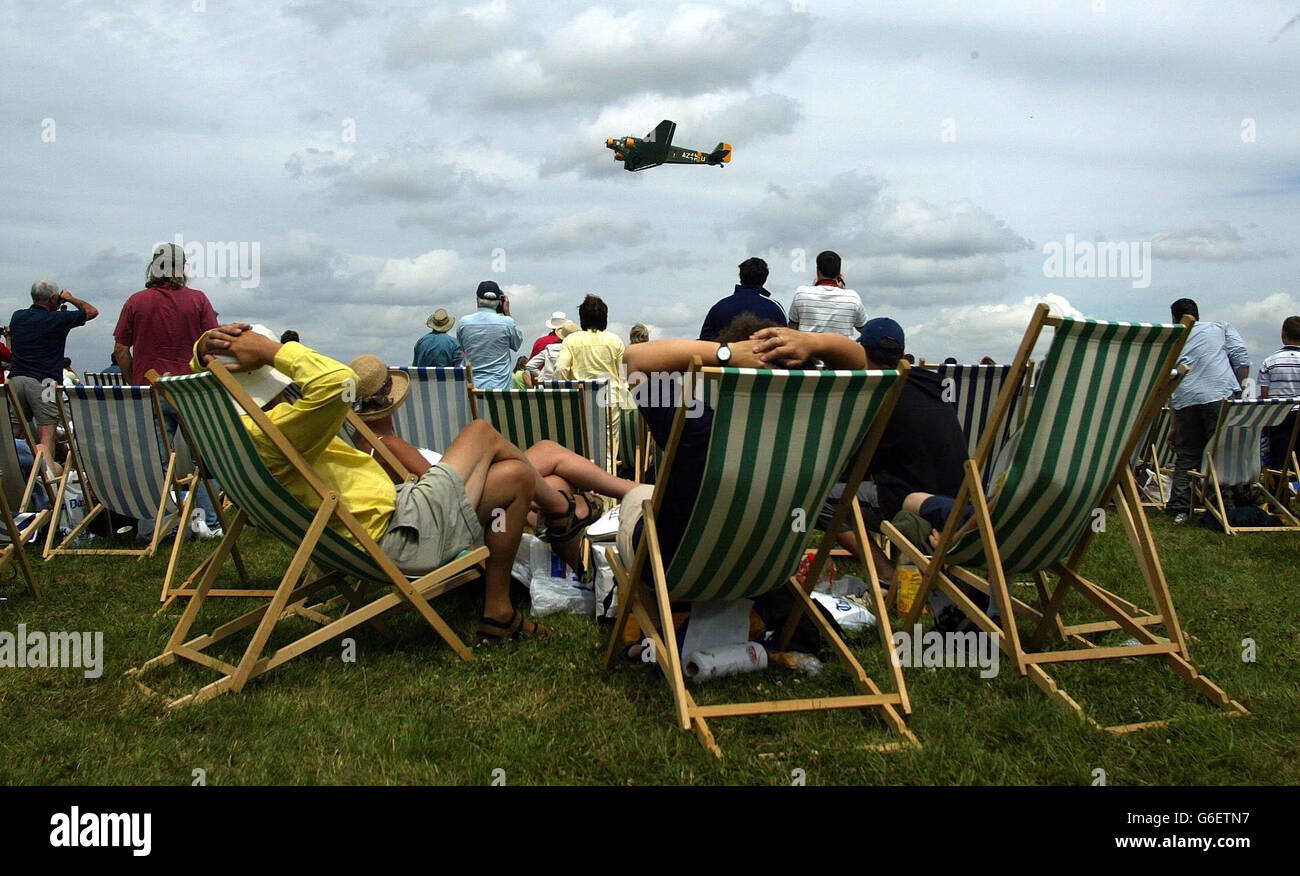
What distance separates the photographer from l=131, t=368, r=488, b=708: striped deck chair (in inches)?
116

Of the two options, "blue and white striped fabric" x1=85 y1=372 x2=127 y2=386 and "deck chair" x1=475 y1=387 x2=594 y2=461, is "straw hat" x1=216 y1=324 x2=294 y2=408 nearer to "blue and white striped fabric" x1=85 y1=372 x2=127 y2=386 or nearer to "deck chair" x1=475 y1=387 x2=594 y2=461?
"deck chair" x1=475 y1=387 x2=594 y2=461

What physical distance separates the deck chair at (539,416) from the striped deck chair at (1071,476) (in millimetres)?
2060

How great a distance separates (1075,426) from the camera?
2.86m

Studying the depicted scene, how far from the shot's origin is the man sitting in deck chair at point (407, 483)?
301 cm

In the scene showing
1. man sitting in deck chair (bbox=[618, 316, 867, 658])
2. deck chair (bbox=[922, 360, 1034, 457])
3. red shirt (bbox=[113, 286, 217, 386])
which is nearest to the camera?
man sitting in deck chair (bbox=[618, 316, 867, 658])

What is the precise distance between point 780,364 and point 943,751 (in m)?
1.20

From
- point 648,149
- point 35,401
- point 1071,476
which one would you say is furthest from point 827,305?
point 648,149

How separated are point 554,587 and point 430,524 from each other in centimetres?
76

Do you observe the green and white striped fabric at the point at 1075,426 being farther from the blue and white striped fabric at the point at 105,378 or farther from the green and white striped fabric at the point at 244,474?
the blue and white striped fabric at the point at 105,378

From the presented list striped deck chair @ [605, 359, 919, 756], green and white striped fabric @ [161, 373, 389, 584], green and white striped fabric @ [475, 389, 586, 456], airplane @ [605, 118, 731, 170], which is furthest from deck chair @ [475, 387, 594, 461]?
airplane @ [605, 118, 731, 170]

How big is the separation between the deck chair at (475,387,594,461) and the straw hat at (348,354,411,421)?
0.84m

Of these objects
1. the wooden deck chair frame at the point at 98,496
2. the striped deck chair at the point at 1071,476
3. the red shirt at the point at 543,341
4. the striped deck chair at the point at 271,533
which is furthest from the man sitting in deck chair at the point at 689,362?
the red shirt at the point at 543,341

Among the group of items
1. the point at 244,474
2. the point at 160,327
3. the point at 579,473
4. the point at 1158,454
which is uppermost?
the point at 160,327

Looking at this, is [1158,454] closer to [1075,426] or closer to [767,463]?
[1075,426]
